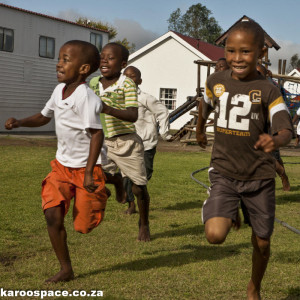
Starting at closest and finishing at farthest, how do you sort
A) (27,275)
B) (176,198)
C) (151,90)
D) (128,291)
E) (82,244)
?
(128,291) < (27,275) < (82,244) < (176,198) < (151,90)

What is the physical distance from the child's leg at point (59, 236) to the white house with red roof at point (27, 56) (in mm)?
28305

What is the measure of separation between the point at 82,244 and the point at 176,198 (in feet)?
13.1

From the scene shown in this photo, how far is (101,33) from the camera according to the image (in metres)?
38.4

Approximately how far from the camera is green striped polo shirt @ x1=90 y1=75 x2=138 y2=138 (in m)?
6.07

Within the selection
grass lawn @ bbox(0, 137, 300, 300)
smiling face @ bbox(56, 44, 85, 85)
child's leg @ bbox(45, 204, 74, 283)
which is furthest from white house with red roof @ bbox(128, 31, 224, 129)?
child's leg @ bbox(45, 204, 74, 283)

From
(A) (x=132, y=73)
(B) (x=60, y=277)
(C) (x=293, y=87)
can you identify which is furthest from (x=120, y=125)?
(C) (x=293, y=87)

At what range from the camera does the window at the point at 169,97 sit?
4103 centimetres

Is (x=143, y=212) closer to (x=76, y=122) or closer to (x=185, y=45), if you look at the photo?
(x=76, y=122)

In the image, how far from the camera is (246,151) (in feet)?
13.9

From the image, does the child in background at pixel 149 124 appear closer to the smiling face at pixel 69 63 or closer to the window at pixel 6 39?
the smiling face at pixel 69 63

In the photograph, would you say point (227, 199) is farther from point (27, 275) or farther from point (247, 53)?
point (27, 275)

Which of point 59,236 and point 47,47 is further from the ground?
point 47,47

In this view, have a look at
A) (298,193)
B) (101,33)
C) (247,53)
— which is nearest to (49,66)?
(101,33)

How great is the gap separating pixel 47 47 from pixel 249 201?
32146 millimetres
